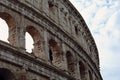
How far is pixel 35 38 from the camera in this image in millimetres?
20391

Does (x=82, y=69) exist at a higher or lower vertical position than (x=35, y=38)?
lower

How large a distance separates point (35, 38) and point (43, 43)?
0.61 m

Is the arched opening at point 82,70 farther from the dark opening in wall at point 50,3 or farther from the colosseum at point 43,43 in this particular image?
the dark opening in wall at point 50,3

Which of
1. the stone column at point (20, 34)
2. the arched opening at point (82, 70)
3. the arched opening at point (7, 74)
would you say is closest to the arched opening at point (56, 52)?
the stone column at point (20, 34)

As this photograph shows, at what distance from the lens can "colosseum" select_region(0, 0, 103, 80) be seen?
17.2 metres

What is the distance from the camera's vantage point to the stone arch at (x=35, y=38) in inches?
788

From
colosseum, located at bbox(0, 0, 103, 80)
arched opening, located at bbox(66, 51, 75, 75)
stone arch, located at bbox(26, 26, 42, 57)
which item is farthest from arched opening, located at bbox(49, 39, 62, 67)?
arched opening, located at bbox(66, 51, 75, 75)

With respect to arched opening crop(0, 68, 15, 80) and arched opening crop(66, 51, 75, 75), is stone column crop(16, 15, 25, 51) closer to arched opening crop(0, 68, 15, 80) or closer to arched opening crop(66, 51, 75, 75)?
Answer: arched opening crop(0, 68, 15, 80)

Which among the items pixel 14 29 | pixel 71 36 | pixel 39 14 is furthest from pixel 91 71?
pixel 14 29

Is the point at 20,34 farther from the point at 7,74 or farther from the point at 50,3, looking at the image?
the point at 50,3

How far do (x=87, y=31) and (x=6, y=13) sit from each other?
489 inches

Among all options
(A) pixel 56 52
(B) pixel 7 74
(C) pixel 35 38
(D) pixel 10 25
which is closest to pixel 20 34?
(D) pixel 10 25

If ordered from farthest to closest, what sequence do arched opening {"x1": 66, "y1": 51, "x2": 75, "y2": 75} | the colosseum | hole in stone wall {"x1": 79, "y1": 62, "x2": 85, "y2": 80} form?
hole in stone wall {"x1": 79, "y1": 62, "x2": 85, "y2": 80} → arched opening {"x1": 66, "y1": 51, "x2": 75, "y2": 75} → the colosseum

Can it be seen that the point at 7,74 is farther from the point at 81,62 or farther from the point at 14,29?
the point at 81,62
